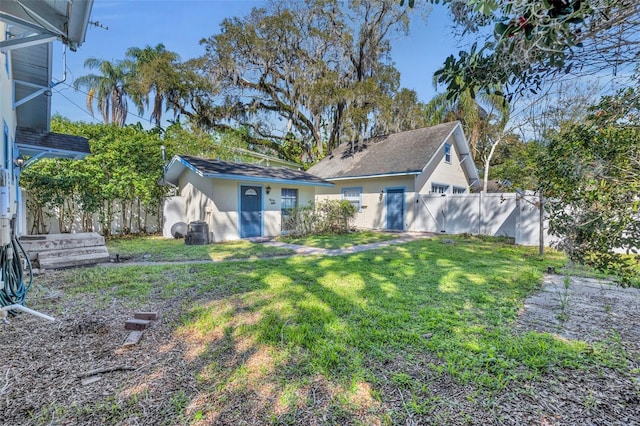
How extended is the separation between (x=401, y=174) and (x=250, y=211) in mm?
6694

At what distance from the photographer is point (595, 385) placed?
224cm

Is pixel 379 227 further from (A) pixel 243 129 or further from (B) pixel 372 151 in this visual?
(A) pixel 243 129

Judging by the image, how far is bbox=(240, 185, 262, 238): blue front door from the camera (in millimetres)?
11148

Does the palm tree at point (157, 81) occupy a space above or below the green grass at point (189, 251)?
above

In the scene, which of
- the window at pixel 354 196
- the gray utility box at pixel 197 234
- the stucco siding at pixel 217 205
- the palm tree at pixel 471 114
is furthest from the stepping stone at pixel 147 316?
the palm tree at pixel 471 114

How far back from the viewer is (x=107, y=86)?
76.2 ft

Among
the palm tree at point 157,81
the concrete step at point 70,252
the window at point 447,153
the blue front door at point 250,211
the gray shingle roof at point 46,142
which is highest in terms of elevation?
the palm tree at point 157,81

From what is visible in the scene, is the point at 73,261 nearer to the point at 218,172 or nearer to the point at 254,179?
the point at 218,172

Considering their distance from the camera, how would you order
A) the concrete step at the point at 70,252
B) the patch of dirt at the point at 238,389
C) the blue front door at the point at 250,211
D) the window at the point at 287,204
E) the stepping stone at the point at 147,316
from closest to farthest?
the patch of dirt at the point at 238,389, the stepping stone at the point at 147,316, the concrete step at the point at 70,252, the blue front door at the point at 250,211, the window at the point at 287,204

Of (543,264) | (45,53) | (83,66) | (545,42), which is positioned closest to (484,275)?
(543,264)

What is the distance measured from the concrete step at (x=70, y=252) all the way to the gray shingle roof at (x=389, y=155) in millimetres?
10846

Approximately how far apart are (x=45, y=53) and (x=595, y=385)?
912cm

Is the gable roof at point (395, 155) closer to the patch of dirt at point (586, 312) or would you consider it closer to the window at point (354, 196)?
the window at point (354, 196)

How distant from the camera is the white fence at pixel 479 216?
961cm
